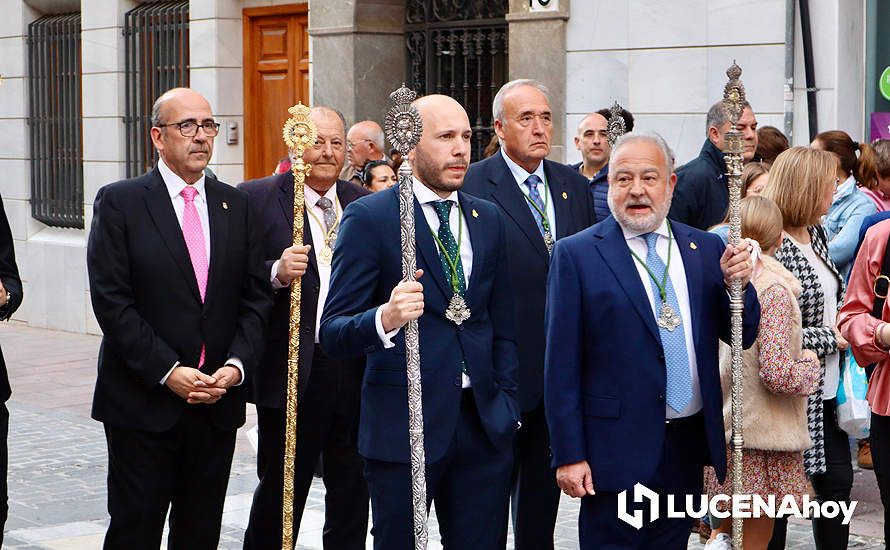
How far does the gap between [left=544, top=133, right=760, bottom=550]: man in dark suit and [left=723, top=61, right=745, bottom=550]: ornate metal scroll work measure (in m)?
0.09

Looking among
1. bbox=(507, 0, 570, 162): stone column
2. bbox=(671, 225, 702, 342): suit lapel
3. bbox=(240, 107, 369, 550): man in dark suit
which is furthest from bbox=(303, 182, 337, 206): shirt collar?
bbox=(507, 0, 570, 162): stone column

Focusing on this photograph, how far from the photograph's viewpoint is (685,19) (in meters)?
11.6

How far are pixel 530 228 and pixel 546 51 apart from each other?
591 cm

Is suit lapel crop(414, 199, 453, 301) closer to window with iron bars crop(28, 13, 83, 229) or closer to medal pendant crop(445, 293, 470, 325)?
medal pendant crop(445, 293, 470, 325)

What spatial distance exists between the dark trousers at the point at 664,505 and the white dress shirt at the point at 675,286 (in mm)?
82

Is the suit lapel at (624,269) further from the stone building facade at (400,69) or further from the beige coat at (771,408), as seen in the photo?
the stone building facade at (400,69)

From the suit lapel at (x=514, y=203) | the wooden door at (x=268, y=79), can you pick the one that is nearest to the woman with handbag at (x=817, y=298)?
the suit lapel at (x=514, y=203)

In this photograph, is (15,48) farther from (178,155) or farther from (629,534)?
(629,534)

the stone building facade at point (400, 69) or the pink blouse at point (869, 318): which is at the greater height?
the stone building facade at point (400, 69)

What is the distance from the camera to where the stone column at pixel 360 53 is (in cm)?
1409

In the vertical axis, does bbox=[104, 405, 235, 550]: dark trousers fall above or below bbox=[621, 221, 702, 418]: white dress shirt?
below

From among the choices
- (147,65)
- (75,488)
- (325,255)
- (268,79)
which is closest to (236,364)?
(325,255)

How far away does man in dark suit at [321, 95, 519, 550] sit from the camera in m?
5.54

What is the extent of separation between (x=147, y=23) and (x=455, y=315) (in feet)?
38.8
